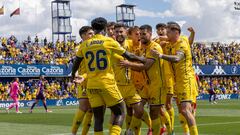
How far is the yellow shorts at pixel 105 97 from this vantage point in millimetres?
9658

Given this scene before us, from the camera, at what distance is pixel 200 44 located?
218 ft

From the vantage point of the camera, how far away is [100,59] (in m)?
9.66

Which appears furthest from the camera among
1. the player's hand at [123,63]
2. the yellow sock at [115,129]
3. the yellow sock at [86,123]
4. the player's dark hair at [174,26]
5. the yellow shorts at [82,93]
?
the yellow shorts at [82,93]

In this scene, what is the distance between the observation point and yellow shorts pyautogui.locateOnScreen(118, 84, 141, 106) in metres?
11.2

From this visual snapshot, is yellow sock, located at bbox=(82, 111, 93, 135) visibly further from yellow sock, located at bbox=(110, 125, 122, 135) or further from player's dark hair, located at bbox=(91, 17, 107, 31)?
player's dark hair, located at bbox=(91, 17, 107, 31)

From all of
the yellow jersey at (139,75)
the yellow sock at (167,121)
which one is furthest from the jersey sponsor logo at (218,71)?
the yellow jersey at (139,75)

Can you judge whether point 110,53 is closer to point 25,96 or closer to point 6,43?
point 25,96

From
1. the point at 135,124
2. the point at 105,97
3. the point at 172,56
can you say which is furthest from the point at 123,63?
the point at 135,124

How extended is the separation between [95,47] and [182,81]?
2.56 meters

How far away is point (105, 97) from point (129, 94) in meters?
1.61

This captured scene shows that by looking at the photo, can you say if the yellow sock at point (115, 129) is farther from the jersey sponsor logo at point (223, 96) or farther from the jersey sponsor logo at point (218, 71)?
the jersey sponsor logo at point (218, 71)

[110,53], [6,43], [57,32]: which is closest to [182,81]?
[110,53]

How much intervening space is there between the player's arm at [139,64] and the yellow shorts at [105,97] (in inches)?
27.0

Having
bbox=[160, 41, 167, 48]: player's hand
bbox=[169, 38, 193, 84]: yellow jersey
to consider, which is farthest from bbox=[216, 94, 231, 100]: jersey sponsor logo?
bbox=[169, 38, 193, 84]: yellow jersey
